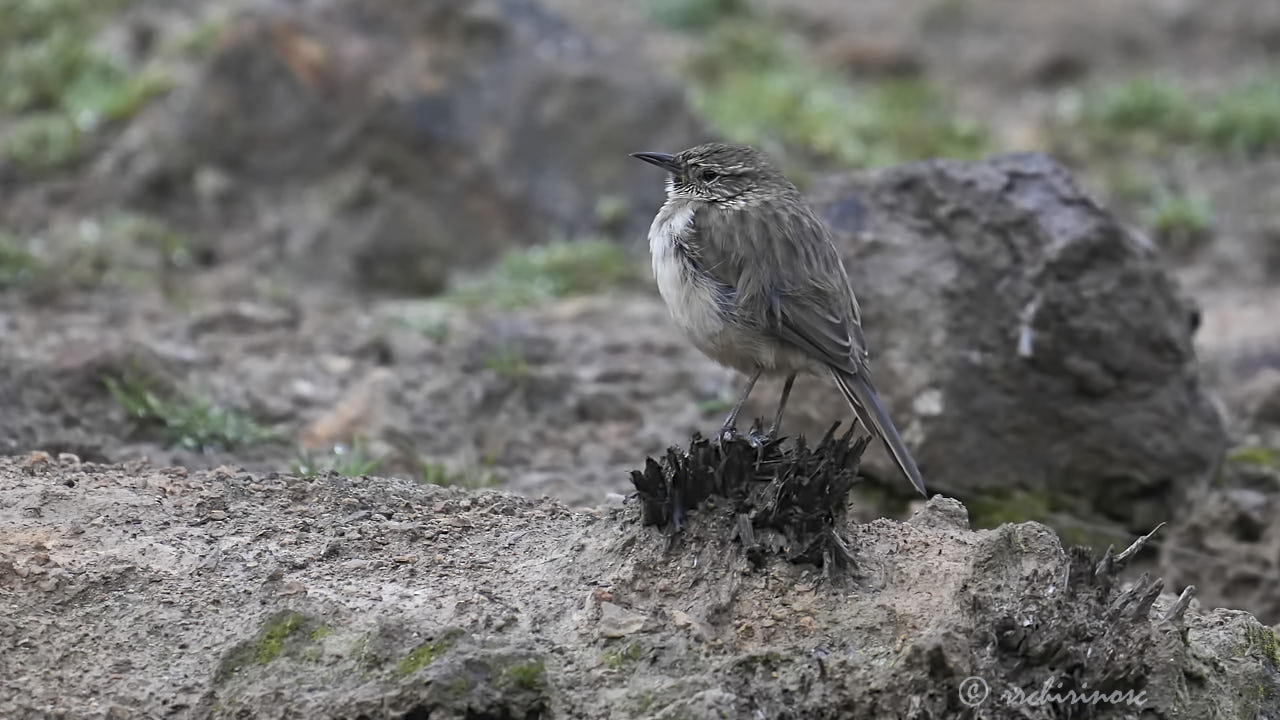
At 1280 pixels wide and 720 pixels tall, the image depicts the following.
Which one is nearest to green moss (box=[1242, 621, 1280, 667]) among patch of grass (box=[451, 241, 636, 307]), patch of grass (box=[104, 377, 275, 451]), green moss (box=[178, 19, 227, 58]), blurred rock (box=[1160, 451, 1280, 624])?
blurred rock (box=[1160, 451, 1280, 624])

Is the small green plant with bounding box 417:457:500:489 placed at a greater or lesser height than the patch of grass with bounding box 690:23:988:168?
lesser

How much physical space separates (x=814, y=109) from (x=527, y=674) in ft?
27.1

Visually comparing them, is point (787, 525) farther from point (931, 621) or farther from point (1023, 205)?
point (1023, 205)

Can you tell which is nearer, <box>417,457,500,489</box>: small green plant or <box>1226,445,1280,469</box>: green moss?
<box>417,457,500,489</box>: small green plant

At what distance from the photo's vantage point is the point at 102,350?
22.9 ft

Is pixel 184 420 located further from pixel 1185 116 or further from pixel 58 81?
pixel 1185 116

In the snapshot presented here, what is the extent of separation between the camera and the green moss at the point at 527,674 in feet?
12.2

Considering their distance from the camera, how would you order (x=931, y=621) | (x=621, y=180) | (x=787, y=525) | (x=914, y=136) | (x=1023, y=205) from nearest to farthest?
(x=931, y=621), (x=787, y=525), (x=1023, y=205), (x=621, y=180), (x=914, y=136)

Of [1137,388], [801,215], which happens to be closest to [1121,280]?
[1137,388]

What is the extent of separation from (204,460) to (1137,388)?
420 cm

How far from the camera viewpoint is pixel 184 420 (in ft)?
21.7

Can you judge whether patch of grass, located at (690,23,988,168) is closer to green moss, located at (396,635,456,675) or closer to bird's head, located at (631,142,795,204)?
bird's head, located at (631,142,795,204)

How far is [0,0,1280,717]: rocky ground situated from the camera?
4059 mm

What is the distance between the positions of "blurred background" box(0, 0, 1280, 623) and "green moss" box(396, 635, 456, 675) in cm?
207
